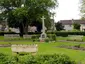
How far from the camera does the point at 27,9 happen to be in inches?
2135

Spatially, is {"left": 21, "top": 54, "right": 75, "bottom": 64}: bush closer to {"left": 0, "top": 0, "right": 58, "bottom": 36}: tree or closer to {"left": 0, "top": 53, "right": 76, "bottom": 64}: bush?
{"left": 0, "top": 53, "right": 76, "bottom": 64}: bush

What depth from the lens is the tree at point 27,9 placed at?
177 feet

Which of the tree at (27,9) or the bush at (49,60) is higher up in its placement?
the tree at (27,9)

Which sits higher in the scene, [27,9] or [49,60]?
[27,9]

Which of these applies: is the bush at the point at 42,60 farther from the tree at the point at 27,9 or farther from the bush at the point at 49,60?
the tree at the point at 27,9

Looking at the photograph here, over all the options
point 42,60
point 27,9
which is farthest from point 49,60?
point 27,9

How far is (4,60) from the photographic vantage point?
37.9ft

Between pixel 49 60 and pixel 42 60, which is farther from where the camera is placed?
pixel 42 60

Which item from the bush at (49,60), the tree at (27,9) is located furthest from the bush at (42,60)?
the tree at (27,9)

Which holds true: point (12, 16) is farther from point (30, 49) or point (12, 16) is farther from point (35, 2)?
point (30, 49)

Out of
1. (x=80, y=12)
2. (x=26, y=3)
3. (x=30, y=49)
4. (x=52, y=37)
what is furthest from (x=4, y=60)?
(x=26, y=3)

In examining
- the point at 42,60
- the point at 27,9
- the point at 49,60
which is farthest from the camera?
the point at 27,9

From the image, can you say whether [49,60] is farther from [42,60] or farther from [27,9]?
[27,9]

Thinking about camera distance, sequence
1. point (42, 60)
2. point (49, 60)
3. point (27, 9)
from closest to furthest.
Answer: point (49, 60) < point (42, 60) < point (27, 9)
